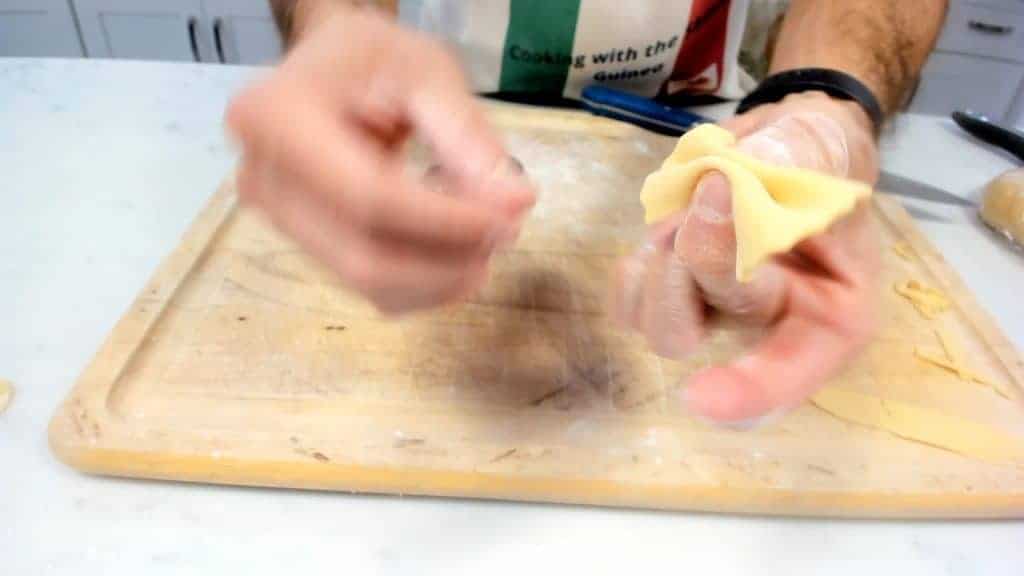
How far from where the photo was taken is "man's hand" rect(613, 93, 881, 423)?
31 cm

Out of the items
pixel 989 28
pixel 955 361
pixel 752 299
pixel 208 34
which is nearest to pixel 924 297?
pixel 955 361

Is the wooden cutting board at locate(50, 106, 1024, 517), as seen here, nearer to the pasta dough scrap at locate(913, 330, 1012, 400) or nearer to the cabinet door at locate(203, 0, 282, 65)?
the pasta dough scrap at locate(913, 330, 1012, 400)

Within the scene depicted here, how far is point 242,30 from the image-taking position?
1.55 m

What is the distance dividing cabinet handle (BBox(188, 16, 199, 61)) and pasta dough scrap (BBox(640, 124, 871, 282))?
4.84 feet

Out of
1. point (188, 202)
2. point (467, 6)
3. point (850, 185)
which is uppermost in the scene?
point (850, 185)

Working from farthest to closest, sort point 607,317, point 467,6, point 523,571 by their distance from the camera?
point 467,6 < point 607,317 < point 523,571

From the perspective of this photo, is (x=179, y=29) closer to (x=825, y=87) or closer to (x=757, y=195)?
(x=825, y=87)

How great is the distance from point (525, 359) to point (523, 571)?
0.14m

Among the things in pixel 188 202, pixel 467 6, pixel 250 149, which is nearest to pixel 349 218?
pixel 250 149

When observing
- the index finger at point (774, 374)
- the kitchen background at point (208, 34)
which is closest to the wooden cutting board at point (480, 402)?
the index finger at point (774, 374)

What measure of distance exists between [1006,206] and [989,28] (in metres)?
1.22

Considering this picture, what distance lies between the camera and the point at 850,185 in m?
0.30

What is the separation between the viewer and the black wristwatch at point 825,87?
51 cm

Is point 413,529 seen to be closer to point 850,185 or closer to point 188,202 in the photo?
point 850,185
